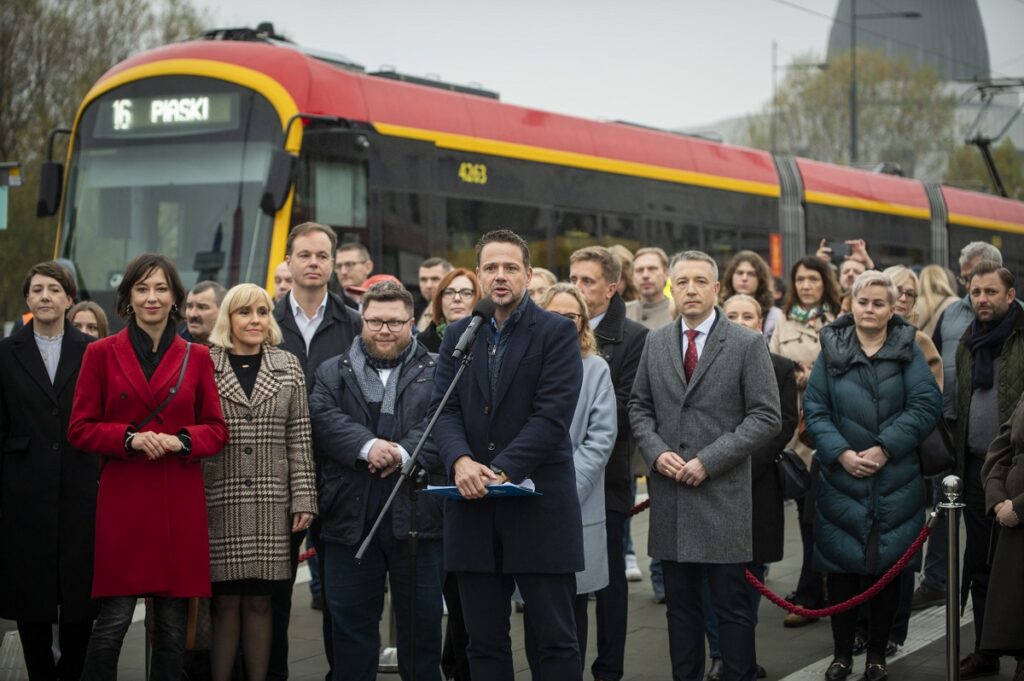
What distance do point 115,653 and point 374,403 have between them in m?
1.54

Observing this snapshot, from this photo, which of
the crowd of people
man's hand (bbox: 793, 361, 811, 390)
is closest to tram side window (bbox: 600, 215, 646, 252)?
man's hand (bbox: 793, 361, 811, 390)

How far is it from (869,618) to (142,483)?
11.8ft

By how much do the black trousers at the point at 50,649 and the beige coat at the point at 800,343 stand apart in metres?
4.23

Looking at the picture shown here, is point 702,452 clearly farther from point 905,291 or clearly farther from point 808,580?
point 905,291

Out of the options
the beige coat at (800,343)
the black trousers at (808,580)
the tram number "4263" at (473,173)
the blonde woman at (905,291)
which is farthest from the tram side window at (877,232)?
the black trousers at (808,580)

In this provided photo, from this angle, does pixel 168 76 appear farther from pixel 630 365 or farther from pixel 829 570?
pixel 829 570

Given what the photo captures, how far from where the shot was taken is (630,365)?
7652mm

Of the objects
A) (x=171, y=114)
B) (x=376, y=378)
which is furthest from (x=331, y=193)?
(x=376, y=378)

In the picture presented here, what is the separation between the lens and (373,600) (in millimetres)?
6719

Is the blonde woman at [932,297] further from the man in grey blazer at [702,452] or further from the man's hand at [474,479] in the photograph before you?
the man's hand at [474,479]

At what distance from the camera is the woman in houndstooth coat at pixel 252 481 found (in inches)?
263

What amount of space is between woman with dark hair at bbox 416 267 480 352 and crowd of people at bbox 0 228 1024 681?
1.93ft

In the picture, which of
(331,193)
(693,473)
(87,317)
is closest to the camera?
(693,473)

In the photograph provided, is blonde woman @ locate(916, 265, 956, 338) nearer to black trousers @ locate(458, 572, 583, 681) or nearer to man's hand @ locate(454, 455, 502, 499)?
black trousers @ locate(458, 572, 583, 681)
